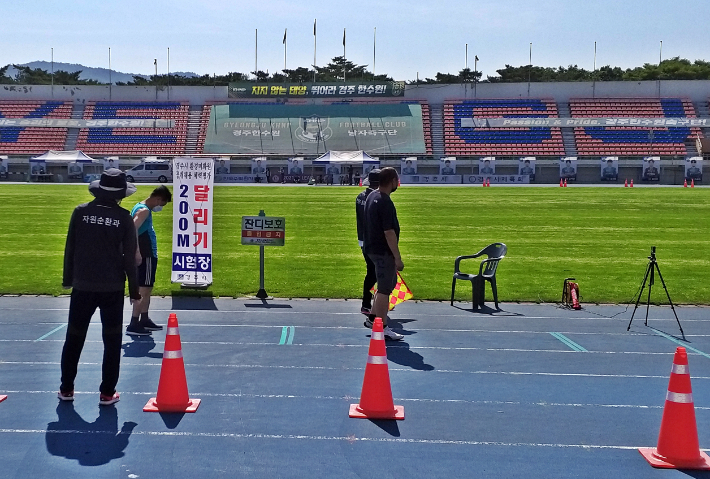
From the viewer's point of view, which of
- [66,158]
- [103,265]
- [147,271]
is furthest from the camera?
[66,158]

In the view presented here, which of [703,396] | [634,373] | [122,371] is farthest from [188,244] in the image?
[703,396]

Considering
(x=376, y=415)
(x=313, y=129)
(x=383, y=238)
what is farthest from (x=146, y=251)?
(x=313, y=129)

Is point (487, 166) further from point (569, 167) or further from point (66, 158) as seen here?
point (66, 158)

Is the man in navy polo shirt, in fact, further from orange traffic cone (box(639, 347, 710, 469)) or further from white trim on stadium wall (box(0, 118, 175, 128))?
white trim on stadium wall (box(0, 118, 175, 128))

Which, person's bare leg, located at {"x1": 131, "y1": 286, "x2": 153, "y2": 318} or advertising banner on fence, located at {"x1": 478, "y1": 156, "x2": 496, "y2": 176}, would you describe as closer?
person's bare leg, located at {"x1": 131, "y1": 286, "x2": 153, "y2": 318}

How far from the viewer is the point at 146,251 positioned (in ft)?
33.4

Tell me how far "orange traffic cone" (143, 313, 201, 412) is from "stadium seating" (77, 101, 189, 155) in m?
69.1

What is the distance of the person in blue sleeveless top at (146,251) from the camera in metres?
9.93

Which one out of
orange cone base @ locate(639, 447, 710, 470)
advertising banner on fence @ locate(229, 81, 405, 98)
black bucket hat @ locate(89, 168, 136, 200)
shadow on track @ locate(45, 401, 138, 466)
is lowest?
shadow on track @ locate(45, 401, 138, 466)

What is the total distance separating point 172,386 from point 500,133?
7038 cm

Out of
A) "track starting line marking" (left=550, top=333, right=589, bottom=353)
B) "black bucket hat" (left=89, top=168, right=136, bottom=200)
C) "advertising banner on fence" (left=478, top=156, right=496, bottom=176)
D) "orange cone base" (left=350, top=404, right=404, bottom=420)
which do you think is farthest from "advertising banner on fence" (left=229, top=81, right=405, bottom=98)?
"orange cone base" (left=350, top=404, right=404, bottom=420)

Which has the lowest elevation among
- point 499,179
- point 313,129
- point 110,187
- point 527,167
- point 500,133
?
point 110,187

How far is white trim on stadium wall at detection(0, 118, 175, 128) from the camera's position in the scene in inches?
3068

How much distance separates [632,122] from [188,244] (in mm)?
68334
